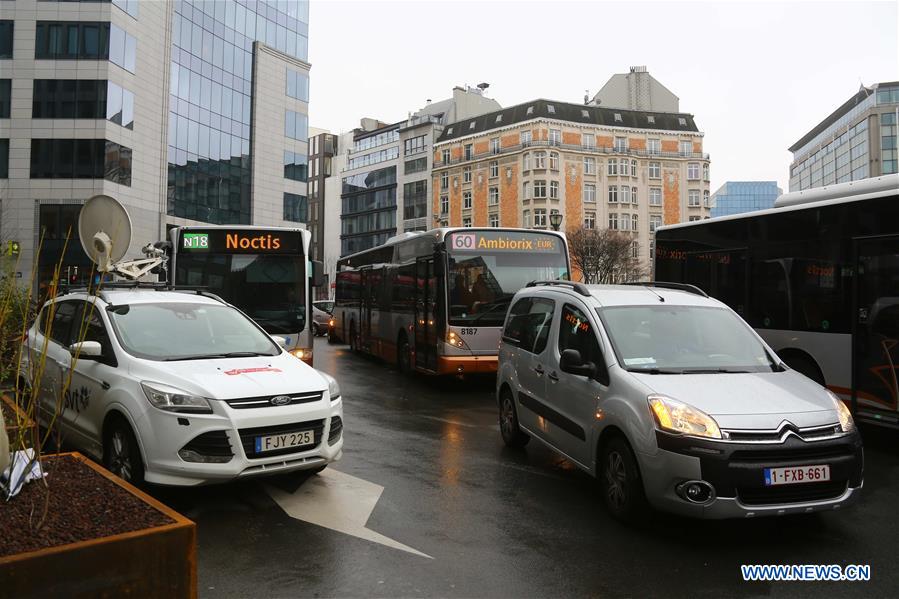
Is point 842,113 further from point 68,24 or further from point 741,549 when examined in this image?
point 741,549

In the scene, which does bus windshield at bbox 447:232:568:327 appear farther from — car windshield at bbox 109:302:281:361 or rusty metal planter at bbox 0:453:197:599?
rusty metal planter at bbox 0:453:197:599

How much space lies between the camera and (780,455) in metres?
4.62

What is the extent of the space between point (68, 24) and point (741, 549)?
43353mm

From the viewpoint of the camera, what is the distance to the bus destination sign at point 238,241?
11.8m

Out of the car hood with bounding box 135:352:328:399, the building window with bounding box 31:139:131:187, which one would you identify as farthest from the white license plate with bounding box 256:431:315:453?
the building window with bounding box 31:139:131:187

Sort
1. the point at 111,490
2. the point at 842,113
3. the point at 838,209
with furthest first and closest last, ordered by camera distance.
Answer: the point at 842,113 < the point at 838,209 < the point at 111,490

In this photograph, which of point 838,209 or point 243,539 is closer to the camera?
point 243,539

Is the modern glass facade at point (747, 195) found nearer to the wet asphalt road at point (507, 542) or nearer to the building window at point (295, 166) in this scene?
the building window at point (295, 166)

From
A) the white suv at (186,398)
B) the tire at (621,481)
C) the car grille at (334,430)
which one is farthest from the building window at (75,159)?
the tire at (621,481)

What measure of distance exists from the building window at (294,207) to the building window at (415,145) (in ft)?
116

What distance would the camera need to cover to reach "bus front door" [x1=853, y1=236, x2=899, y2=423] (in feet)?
25.2

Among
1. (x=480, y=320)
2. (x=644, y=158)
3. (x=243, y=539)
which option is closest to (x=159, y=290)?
(x=243, y=539)

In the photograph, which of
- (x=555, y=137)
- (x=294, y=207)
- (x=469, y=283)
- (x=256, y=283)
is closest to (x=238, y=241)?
(x=256, y=283)

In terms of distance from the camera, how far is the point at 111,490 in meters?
3.84
